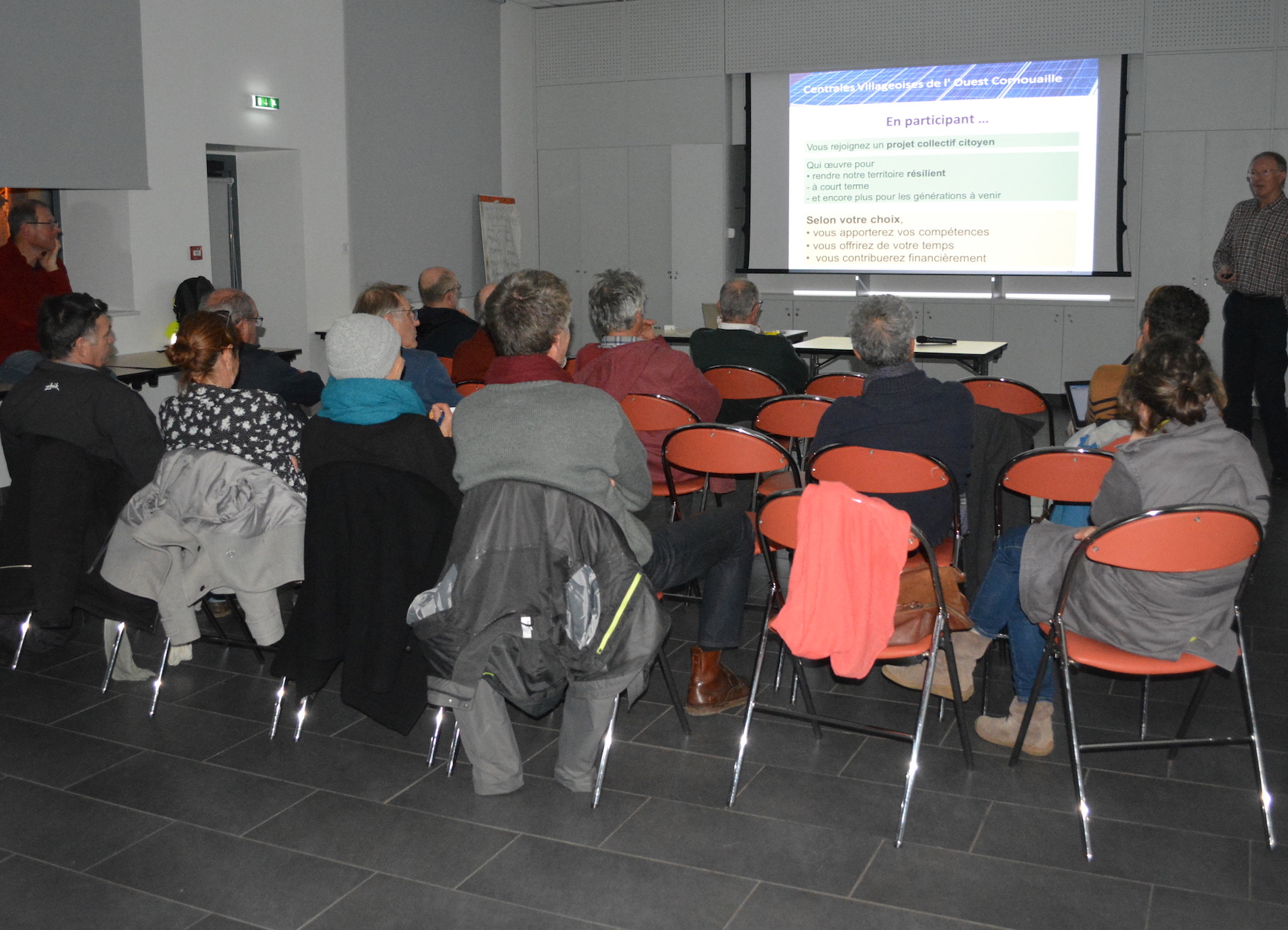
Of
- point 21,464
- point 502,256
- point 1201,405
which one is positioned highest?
point 502,256

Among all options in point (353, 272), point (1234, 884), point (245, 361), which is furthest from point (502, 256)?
point (1234, 884)

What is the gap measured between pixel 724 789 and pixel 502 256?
8100 mm

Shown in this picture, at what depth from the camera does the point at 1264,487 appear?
271cm

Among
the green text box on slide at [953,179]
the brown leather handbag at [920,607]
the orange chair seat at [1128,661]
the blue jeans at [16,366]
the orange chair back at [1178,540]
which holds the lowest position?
the orange chair seat at [1128,661]

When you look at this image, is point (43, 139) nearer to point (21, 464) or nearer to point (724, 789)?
point (21, 464)

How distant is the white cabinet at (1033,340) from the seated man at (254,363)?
254 inches

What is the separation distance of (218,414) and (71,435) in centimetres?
46

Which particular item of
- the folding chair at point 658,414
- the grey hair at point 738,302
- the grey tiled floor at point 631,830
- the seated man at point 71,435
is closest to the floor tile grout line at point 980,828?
the grey tiled floor at point 631,830

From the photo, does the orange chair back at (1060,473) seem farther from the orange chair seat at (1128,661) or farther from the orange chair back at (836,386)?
the orange chair back at (836,386)

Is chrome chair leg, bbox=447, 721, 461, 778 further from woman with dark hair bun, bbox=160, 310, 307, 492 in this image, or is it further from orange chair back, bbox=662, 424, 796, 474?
orange chair back, bbox=662, 424, 796, 474

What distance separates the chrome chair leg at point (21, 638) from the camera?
12.1 feet

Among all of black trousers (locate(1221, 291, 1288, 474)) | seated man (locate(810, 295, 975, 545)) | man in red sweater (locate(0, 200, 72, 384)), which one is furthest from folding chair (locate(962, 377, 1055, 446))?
man in red sweater (locate(0, 200, 72, 384))

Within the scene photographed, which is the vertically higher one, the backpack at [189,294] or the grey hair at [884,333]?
the backpack at [189,294]

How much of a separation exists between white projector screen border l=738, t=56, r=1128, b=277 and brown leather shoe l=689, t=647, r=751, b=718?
6864 millimetres
